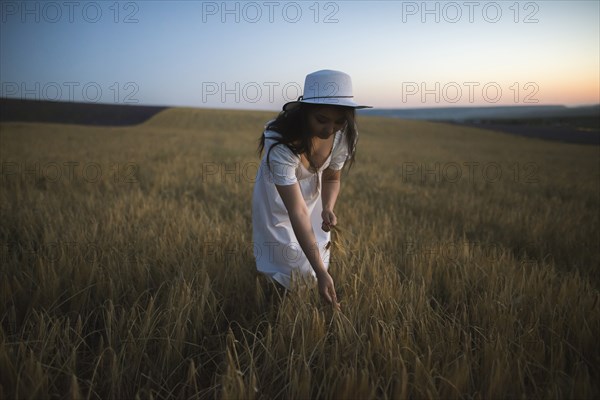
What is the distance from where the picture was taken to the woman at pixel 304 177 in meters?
1.22

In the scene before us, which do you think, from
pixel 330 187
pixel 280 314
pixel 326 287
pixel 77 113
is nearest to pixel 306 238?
pixel 326 287

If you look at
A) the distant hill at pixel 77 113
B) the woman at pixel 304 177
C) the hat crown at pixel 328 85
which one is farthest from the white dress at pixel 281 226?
the distant hill at pixel 77 113

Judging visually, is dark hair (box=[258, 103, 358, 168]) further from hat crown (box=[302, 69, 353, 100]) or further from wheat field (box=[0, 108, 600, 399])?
wheat field (box=[0, 108, 600, 399])

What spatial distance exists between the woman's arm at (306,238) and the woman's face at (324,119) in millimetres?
254

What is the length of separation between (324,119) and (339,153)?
0.44 m

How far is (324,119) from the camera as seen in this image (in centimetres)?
125

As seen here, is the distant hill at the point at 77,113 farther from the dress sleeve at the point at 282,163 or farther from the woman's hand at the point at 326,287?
the woman's hand at the point at 326,287

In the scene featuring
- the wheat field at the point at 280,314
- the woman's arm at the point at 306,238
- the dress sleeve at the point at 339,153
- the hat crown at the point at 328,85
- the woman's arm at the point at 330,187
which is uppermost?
the hat crown at the point at 328,85

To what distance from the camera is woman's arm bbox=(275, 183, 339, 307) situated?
1.20m

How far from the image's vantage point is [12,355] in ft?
3.07

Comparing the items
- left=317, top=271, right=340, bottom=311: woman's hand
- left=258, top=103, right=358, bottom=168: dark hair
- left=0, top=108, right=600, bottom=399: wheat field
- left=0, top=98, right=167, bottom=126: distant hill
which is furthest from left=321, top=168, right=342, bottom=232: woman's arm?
left=0, top=98, right=167, bottom=126: distant hill

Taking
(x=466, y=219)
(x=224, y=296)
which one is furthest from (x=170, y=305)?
(x=466, y=219)

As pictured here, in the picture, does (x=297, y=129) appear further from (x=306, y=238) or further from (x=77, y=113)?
(x=77, y=113)

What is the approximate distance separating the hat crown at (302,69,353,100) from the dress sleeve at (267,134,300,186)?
240mm
